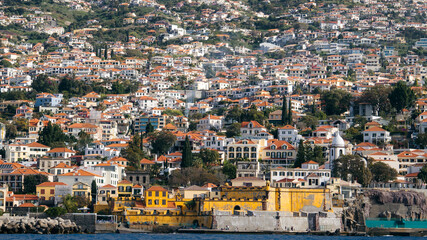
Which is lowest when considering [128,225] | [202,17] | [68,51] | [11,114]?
[128,225]

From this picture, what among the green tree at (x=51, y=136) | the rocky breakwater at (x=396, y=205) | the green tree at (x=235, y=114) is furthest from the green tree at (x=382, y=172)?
the green tree at (x=51, y=136)

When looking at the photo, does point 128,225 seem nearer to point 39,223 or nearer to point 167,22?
point 39,223

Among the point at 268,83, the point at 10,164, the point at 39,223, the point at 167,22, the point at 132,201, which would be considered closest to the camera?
the point at 39,223

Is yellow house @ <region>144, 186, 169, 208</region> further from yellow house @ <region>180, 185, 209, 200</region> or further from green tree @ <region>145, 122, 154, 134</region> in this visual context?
green tree @ <region>145, 122, 154, 134</region>

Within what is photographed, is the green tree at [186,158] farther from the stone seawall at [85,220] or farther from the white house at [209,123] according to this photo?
the white house at [209,123]

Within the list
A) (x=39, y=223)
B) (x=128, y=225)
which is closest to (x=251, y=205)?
(x=128, y=225)

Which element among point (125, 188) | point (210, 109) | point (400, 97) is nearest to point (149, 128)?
point (210, 109)

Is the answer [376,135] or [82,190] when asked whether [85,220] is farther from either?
[376,135]
